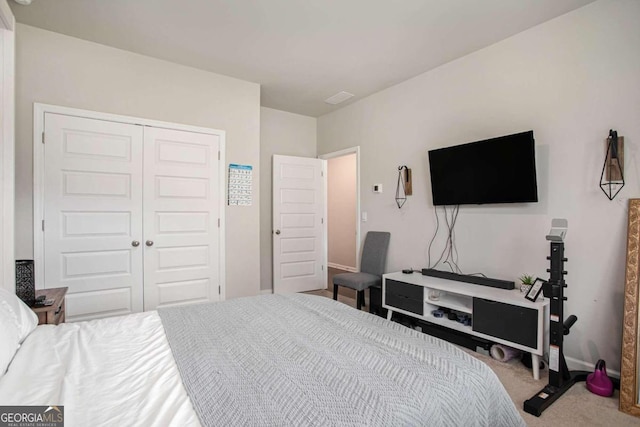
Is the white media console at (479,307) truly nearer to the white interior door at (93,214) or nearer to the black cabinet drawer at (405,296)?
the black cabinet drawer at (405,296)

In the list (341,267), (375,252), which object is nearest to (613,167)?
(375,252)

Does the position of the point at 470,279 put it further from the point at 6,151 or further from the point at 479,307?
the point at 6,151

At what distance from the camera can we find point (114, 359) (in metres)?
1.26

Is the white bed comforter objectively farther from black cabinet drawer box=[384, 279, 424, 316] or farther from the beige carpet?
black cabinet drawer box=[384, 279, 424, 316]

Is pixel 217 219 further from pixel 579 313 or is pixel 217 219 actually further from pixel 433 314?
pixel 579 313

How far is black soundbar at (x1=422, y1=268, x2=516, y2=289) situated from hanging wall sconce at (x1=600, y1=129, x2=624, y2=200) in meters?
0.96

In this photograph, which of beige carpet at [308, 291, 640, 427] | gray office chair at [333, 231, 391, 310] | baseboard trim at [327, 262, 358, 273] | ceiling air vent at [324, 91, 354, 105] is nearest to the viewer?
beige carpet at [308, 291, 640, 427]

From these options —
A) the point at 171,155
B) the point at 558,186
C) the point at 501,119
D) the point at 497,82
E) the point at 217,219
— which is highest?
the point at 497,82

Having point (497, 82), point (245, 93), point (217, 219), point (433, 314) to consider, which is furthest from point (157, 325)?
point (497, 82)

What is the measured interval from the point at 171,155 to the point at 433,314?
307 centimetres

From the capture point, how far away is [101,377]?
112 cm

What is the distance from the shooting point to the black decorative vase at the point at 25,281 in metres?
2.11

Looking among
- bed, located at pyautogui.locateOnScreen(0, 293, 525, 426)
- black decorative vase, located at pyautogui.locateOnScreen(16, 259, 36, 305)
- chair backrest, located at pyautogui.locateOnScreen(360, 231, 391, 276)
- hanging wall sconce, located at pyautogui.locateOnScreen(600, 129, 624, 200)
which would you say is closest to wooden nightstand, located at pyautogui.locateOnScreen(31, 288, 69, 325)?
black decorative vase, located at pyautogui.locateOnScreen(16, 259, 36, 305)

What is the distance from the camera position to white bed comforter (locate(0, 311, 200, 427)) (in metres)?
0.92
